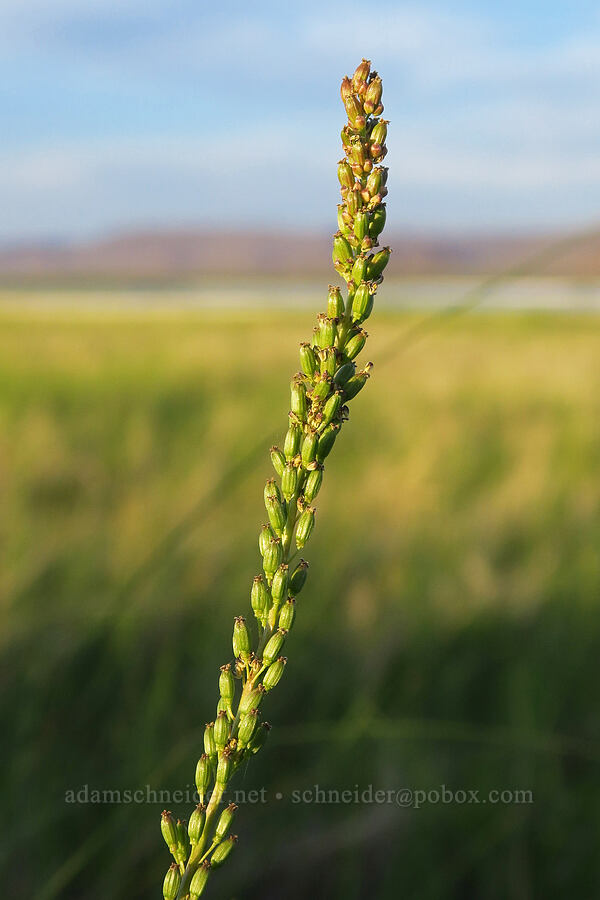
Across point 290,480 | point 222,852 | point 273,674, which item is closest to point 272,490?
point 290,480

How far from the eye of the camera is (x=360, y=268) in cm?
57

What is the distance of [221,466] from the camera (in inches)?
257

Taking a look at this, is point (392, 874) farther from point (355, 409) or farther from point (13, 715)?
point (355, 409)

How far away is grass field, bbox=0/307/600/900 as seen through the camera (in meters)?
2.18

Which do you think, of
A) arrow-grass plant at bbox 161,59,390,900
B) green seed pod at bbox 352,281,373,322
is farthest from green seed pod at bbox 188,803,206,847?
green seed pod at bbox 352,281,373,322

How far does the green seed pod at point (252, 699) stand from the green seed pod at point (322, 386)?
188 mm

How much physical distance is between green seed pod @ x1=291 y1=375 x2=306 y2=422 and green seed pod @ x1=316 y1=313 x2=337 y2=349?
0.09ft

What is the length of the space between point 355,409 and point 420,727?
6.86 meters

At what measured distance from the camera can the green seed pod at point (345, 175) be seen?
58 cm

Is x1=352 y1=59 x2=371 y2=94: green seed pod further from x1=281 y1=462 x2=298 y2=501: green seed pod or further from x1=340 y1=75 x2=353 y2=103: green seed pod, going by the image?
x1=281 y1=462 x2=298 y2=501: green seed pod

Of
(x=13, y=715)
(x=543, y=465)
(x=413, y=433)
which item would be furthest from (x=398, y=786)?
(x=413, y=433)

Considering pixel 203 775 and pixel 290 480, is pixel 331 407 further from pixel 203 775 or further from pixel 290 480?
pixel 203 775

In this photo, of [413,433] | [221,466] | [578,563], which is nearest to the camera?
[578,563]

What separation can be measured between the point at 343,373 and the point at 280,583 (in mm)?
141
